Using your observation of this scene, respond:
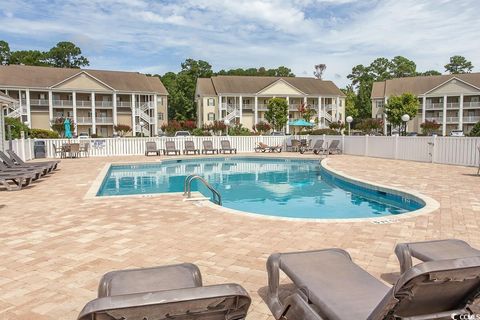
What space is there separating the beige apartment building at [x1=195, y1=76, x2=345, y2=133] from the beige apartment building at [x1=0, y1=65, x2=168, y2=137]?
6.75m

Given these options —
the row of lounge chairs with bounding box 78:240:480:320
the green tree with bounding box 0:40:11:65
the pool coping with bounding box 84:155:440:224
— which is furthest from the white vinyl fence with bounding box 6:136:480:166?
the green tree with bounding box 0:40:11:65

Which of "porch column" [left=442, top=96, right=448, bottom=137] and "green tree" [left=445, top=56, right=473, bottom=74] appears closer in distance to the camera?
"porch column" [left=442, top=96, right=448, bottom=137]

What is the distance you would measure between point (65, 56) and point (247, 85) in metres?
41.1

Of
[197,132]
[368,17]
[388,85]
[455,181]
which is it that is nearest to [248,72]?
[388,85]

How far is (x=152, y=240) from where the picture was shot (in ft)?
17.5

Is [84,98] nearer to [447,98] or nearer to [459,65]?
[447,98]

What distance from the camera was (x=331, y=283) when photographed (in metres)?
2.89

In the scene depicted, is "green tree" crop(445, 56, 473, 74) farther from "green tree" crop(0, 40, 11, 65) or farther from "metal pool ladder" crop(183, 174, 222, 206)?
"green tree" crop(0, 40, 11, 65)

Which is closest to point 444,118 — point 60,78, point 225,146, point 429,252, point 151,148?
point 225,146

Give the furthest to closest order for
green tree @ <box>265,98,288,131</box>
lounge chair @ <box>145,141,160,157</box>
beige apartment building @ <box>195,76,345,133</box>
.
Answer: beige apartment building @ <box>195,76,345,133</box> < green tree @ <box>265,98,288,131</box> < lounge chair @ <box>145,141,160,157</box>

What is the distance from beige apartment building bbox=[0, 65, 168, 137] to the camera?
137ft

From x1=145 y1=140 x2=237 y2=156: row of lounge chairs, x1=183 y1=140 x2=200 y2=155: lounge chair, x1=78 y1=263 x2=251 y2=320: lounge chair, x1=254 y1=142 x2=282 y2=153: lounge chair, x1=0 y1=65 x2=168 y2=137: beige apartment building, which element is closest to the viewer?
x1=78 y1=263 x2=251 y2=320: lounge chair

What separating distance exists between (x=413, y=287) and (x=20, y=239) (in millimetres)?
5512

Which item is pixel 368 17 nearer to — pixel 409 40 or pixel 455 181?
pixel 409 40
